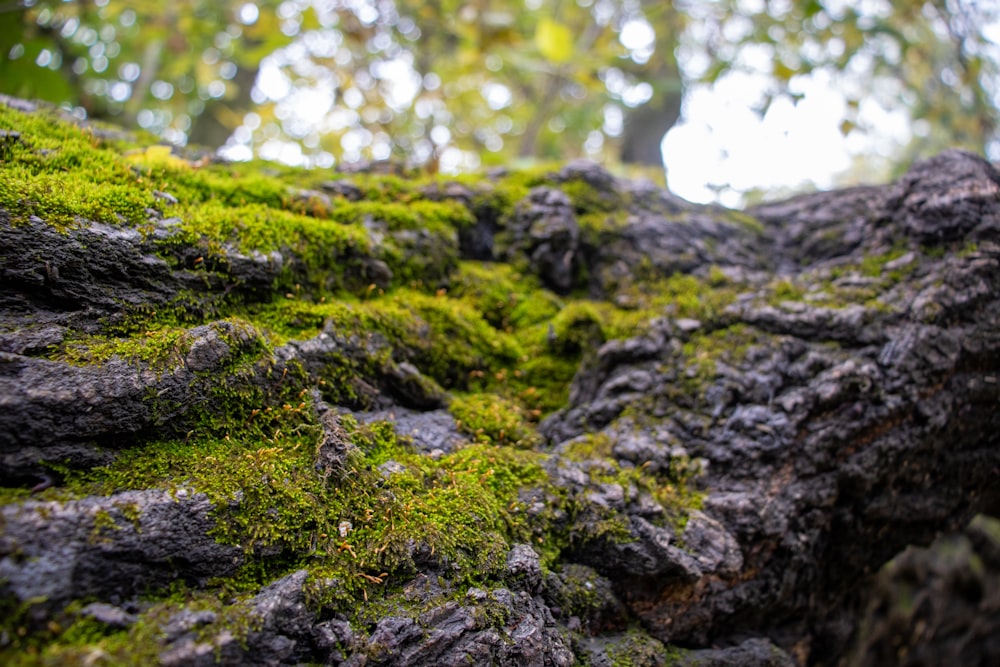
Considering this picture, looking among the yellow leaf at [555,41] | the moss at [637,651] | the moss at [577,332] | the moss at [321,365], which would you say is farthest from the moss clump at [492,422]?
the yellow leaf at [555,41]

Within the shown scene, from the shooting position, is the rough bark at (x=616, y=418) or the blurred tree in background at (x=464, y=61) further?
the blurred tree in background at (x=464, y=61)

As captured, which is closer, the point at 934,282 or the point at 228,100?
the point at 934,282

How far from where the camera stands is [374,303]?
3.75 meters

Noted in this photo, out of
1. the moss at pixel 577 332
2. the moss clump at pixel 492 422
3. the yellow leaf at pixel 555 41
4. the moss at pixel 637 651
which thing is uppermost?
the yellow leaf at pixel 555 41

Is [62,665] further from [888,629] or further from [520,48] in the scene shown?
[888,629]

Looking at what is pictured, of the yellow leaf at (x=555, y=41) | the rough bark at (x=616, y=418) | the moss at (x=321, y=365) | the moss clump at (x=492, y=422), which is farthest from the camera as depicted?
the yellow leaf at (x=555, y=41)

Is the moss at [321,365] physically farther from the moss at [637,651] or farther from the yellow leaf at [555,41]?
the yellow leaf at [555,41]

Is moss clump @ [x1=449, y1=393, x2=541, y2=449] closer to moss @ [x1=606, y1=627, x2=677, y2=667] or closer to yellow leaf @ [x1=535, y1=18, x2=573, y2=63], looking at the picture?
moss @ [x1=606, y1=627, x2=677, y2=667]

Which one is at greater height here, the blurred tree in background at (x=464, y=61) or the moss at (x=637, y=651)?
the blurred tree in background at (x=464, y=61)

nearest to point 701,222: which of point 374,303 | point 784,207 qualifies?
point 784,207

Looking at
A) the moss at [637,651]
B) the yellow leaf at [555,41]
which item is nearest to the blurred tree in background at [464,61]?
the yellow leaf at [555,41]

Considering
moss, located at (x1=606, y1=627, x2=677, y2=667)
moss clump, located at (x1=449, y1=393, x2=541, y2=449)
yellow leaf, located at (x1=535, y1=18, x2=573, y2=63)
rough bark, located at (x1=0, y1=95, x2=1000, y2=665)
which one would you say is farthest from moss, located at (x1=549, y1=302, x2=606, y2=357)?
yellow leaf, located at (x1=535, y1=18, x2=573, y2=63)

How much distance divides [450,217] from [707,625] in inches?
129

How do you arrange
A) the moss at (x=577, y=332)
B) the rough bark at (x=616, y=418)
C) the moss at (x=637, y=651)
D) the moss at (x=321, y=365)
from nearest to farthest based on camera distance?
1. the rough bark at (x=616, y=418)
2. the moss at (x=321, y=365)
3. the moss at (x=637, y=651)
4. the moss at (x=577, y=332)
